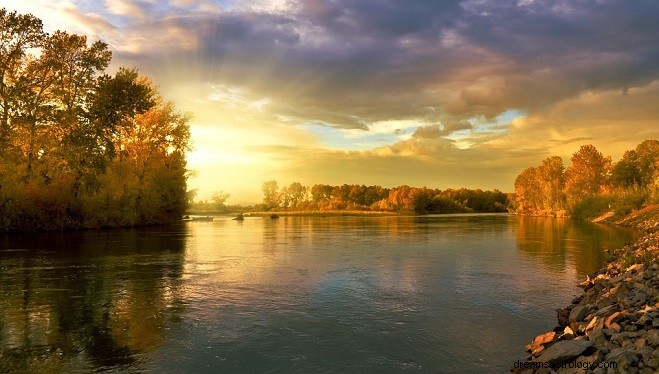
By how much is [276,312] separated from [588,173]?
5953 inches

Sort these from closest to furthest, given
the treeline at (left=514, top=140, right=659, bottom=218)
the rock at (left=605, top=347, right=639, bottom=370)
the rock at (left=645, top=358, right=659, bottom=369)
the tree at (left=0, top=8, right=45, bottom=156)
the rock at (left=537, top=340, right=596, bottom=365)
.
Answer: the rock at (left=645, top=358, right=659, bottom=369), the rock at (left=605, top=347, right=639, bottom=370), the rock at (left=537, top=340, right=596, bottom=365), the tree at (left=0, top=8, right=45, bottom=156), the treeline at (left=514, top=140, right=659, bottom=218)

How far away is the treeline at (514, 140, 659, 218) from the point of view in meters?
101

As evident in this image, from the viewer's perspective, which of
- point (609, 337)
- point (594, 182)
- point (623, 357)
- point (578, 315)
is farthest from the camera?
point (594, 182)

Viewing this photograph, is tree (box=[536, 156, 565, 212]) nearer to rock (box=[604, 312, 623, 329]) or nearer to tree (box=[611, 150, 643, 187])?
tree (box=[611, 150, 643, 187])

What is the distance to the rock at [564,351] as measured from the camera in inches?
437

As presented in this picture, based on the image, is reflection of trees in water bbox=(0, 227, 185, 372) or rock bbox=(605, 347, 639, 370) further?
reflection of trees in water bbox=(0, 227, 185, 372)

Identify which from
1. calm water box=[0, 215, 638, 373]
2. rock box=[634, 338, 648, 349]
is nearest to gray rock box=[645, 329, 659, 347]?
rock box=[634, 338, 648, 349]

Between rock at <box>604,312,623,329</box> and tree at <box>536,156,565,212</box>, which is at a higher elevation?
tree at <box>536,156,565,212</box>

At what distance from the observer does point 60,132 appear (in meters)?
63.4

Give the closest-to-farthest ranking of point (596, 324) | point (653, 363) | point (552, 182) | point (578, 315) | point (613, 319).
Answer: point (653, 363)
point (613, 319)
point (596, 324)
point (578, 315)
point (552, 182)

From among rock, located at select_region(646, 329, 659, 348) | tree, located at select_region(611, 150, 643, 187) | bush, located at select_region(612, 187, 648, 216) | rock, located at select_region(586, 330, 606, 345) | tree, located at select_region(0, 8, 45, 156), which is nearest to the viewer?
rock, located at select_region(646, 329, 659, 348)

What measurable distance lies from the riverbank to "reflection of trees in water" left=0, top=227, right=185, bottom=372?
11.2m

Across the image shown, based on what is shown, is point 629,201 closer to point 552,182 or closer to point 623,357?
point 552,182

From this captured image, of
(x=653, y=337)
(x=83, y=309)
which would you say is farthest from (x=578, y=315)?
(x=83, y=309)
